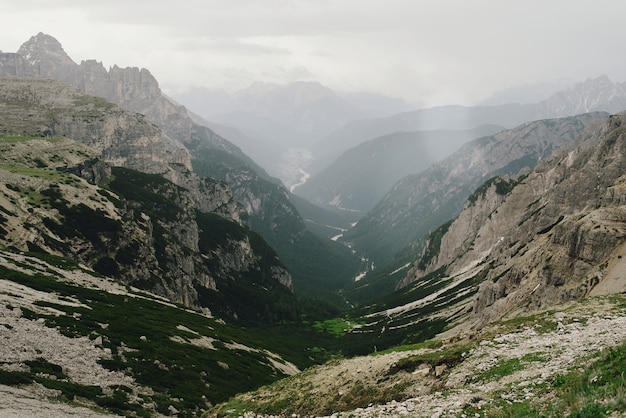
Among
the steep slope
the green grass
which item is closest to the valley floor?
the green grass

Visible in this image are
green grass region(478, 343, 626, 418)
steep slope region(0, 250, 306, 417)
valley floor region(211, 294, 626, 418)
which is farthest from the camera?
steep slope region(0, 250, 306, 417)

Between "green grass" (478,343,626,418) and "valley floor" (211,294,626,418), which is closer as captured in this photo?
"green grass" (478,343,626,418)

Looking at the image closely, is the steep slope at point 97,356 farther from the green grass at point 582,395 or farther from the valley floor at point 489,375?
the green grass at point 582,395

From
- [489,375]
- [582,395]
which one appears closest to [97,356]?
[489,375]

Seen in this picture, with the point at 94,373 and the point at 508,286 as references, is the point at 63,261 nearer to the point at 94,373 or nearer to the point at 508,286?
the point at 94,373

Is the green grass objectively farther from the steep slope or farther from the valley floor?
the steep slope

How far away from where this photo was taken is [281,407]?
40.9m

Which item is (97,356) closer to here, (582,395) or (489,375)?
(489,375)

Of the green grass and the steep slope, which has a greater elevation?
the green grass

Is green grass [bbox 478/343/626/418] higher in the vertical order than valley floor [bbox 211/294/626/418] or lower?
higher

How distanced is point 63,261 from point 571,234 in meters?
124

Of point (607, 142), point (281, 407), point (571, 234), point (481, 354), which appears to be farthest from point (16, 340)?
point (607, 142)

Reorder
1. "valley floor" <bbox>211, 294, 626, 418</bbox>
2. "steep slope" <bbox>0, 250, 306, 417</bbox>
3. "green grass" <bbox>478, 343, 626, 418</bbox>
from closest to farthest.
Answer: "green grass" <bbox>478, 343, 626, 418</bbox>, "valley floor" <bbox>211, 294, 626, 418</bbox>, "steep slope" <bbox>0, 250, 306, 417</bbox>

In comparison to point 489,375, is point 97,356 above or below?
below
